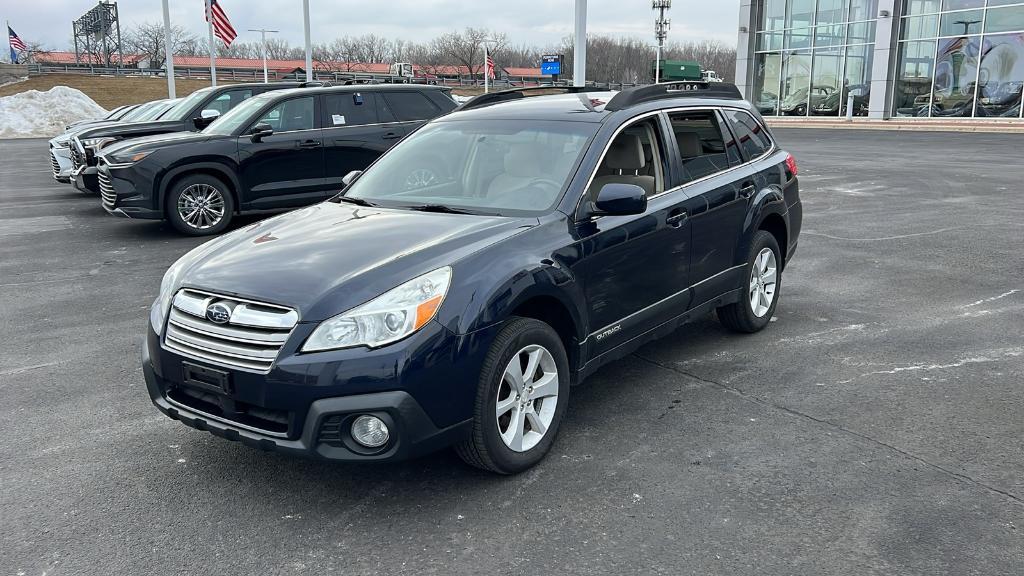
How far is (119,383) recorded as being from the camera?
5.10 m

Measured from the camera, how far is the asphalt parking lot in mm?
3154

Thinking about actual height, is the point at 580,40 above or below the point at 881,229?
above

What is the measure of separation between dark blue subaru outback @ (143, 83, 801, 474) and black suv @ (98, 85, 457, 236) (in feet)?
18.7

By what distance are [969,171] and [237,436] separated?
16315 mm

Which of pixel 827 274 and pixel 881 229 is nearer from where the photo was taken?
pixel 827 274

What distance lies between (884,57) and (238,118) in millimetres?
30596

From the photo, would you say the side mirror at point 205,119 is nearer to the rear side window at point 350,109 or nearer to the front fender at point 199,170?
Result: the front fender at point 199,170

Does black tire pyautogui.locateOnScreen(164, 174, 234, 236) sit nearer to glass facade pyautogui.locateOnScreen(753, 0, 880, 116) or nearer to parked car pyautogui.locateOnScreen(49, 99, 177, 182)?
parked car pyautogui.locateOnScreen(49, 99, 177, 182)

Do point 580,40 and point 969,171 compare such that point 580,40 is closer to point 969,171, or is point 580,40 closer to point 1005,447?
point 969,171

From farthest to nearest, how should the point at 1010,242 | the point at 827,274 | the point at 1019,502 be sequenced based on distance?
the point at 1010,242 → the point at 827,274 → the point at 1019,502

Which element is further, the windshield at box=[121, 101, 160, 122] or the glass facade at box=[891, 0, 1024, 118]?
the glass facade at box=[891, 0, 1024, 118]

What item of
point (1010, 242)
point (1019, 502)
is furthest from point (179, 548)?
point (1010, 242)

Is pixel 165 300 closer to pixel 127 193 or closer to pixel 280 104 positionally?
pixel 127 193

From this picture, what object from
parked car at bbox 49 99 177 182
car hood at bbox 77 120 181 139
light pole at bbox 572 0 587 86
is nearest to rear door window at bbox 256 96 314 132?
car hood at bbox 77 120 181 139
